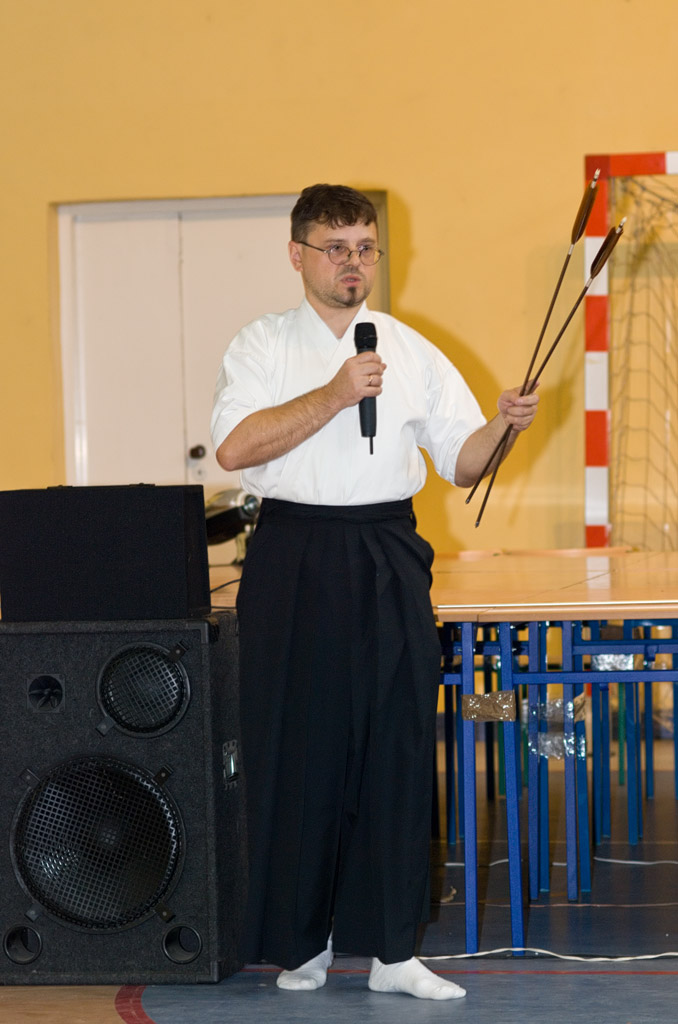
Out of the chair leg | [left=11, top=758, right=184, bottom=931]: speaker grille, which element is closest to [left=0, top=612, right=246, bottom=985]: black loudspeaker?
[left=11, top=758, right=184, bottom=931]: speaker grille

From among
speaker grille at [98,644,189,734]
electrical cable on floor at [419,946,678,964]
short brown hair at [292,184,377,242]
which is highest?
short brown hair at [292,184,377,242]

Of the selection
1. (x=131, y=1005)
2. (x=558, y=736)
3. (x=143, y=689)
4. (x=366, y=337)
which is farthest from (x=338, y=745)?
(x=558, y=736)

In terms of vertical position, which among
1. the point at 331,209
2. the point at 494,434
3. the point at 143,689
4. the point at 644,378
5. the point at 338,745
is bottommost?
the point at 338,745

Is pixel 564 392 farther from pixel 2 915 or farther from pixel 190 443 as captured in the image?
pixel 2 915

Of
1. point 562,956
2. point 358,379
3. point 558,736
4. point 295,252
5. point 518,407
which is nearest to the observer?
point 358,379

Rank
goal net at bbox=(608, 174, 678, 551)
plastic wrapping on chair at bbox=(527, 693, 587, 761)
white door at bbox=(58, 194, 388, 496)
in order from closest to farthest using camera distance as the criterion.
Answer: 1. plastic wrapping on chair at bbox=(527, 693, 587, 761)
2. goal net at bbox=(608, 174, 678, 551)
3. white door at bbox=(58, 194, 388, 496)

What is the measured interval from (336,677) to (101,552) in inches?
18.7

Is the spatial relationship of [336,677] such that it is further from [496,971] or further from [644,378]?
[644,378]

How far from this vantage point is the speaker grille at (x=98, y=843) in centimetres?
223

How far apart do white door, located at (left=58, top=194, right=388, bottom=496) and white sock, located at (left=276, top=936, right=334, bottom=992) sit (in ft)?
9.56

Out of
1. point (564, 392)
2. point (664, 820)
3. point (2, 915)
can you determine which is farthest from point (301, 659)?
point (564, 392)

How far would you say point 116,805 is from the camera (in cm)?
224

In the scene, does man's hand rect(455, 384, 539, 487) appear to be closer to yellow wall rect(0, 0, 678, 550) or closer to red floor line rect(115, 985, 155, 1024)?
red floor line rect(115, 985, 155, 1024)

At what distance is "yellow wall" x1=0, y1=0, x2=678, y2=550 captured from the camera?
4.84 meters
